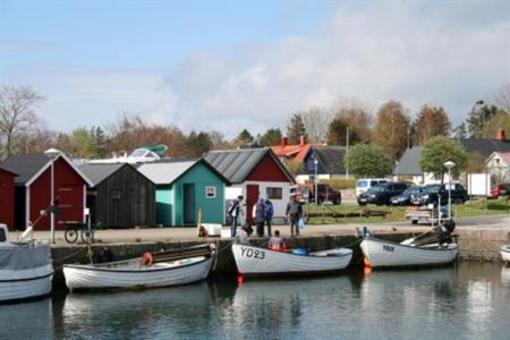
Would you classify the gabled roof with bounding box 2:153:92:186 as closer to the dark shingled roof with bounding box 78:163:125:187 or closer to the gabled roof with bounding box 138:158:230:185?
the dark shingled roof with bounding box 78:163:125:187

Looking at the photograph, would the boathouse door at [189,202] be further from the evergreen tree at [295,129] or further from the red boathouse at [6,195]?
the evergreen tree at [295,129]

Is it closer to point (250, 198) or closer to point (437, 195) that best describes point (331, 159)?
point (437, 195)

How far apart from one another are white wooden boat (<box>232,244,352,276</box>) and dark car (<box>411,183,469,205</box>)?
23.4m

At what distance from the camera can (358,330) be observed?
2400cm

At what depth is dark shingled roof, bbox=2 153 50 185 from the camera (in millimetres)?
39250

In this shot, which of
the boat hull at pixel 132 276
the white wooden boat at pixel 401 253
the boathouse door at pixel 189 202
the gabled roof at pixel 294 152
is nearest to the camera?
the boat hull at pixel 132 276

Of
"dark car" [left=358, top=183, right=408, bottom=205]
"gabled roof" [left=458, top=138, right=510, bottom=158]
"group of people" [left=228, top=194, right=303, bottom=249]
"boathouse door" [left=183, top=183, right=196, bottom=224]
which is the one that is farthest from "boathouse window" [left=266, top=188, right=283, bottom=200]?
"gabled roof" [left=458, top=138, right=510, bottom=158]

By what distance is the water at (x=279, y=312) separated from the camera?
77.4 feet

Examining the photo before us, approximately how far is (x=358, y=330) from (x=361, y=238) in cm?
1492

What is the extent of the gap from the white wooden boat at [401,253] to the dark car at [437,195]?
57.3 ft

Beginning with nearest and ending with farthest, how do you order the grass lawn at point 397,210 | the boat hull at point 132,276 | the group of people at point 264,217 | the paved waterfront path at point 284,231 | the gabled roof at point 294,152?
the boat hull at point 132,276 → the paved waterfront path at point 284,231 → the group of people at point 264,217 → the grass lawn at point 397,210 → the gabled roof at point 294,152

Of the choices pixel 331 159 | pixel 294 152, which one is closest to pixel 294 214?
pixel 331 159

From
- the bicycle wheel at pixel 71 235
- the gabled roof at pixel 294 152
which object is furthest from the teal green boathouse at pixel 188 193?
A: the gabled roof at pixel 294 152

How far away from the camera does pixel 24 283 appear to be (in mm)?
27266
